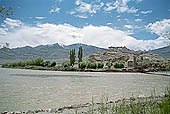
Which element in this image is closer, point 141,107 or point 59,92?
point 141,107

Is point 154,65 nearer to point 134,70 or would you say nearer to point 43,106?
point 134,70

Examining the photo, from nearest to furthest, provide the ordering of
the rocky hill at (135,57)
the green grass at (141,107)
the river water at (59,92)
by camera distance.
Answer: the green grass at (141,107), the river water at (59,92), the rocky hill at (135,57)

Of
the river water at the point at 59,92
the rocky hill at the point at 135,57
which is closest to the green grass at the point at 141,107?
the river water at the point at 59,92

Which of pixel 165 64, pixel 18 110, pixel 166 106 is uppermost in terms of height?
pixel 165 64

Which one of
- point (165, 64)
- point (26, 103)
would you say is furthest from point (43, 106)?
point (165, 64)

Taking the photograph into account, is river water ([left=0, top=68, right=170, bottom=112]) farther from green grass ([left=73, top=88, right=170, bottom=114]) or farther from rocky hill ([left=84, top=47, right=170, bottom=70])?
rocky hill ([left=84, top=47, right=170, bottom=70])

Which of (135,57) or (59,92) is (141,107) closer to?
(59,92)

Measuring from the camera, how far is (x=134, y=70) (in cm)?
4353

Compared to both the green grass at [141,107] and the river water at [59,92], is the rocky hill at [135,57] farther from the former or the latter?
the green grass at [141,107]

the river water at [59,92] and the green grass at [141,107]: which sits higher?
the green grass at [141,107]

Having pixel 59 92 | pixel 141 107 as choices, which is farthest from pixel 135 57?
pixel 141 107

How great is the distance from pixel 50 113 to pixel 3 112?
1.61m

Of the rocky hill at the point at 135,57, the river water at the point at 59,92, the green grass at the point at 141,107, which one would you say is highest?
the rocky hill at the point at 135,57

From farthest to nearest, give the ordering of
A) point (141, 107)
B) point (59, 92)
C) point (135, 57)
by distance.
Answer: point (135, 57) → point (59, 92) → point (141, 107)
